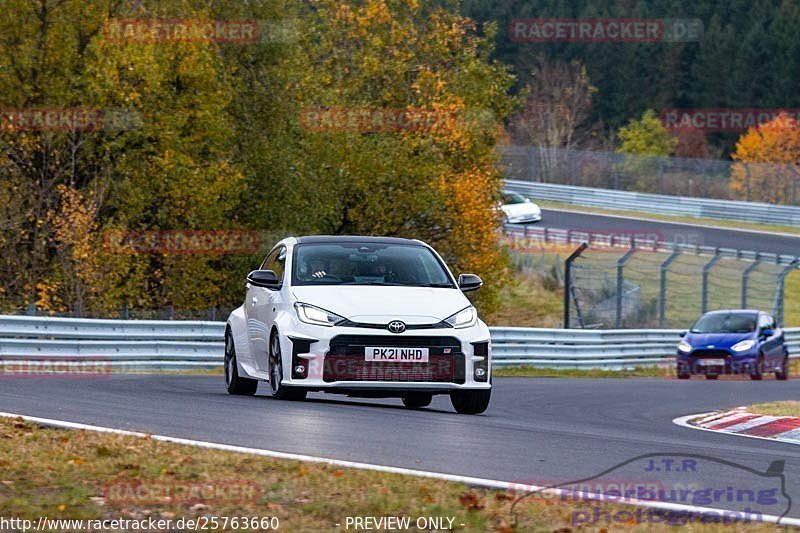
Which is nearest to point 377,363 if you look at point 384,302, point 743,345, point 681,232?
point 384,302

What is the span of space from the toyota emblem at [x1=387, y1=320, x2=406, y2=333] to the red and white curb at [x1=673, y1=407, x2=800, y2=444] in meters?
3.28

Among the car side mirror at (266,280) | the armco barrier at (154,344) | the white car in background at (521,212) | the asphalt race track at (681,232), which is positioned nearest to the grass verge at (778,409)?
the car side mirror at (266,280)

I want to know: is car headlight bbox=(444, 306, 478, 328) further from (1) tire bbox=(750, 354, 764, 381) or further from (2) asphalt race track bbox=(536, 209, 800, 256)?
(2) asphalt race track bbox=(536, 209, 800, 256)

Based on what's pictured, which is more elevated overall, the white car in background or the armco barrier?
the armco barrier

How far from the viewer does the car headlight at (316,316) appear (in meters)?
12.5

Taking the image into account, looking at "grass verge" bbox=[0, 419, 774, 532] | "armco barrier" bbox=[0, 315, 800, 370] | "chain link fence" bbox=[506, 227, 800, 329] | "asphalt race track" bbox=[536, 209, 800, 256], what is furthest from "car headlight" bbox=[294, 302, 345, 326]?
"asphalt race track" bbox=[536, 209, 800, 256]

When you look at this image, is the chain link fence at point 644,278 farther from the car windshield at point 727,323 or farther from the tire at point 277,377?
the tire at point 277,377

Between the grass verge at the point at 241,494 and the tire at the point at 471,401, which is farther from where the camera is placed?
the tire at the point at 471,401

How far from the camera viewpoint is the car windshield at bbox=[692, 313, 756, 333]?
2786 centimetres

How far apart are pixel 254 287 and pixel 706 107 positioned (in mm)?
100132

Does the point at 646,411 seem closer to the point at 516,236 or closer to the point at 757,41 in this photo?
the point at 516,236

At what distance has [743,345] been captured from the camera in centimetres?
2711

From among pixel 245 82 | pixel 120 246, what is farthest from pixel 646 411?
pixel 245 82

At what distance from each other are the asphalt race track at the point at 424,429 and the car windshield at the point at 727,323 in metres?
11.5
